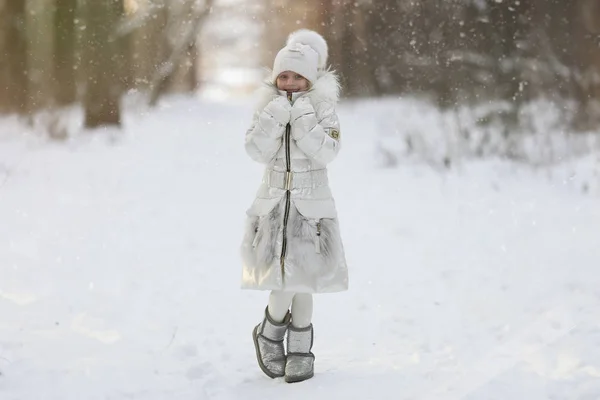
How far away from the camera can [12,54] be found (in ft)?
47.3

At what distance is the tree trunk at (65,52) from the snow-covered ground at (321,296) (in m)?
2.89

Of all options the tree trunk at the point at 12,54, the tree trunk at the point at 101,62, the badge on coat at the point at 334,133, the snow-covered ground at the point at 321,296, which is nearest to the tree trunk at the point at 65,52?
the tree trunk at the point at 101,62

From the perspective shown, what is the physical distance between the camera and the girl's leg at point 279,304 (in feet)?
13.2

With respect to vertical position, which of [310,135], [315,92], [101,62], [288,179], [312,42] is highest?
[101,62]

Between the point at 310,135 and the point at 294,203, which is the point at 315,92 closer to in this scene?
the point at 310,135

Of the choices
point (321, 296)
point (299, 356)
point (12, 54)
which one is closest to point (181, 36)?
point (12, 54)

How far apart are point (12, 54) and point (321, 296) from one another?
10.8 metres

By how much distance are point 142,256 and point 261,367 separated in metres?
3.14

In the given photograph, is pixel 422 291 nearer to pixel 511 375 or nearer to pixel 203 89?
pixel 511 375

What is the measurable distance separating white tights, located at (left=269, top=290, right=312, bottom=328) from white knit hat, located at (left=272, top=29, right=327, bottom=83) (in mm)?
1127

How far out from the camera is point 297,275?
3.85 metres

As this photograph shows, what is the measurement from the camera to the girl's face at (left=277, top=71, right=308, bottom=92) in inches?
155

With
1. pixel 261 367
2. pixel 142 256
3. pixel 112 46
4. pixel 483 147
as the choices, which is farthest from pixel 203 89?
pixel 261 367

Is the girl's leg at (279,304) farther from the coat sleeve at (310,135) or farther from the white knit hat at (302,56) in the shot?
the white knit hat at (302,56)
